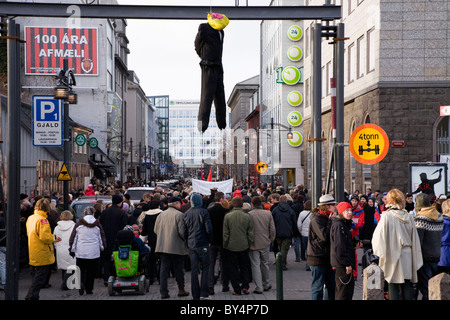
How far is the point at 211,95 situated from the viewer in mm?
7453

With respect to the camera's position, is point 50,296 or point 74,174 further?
point 74,174

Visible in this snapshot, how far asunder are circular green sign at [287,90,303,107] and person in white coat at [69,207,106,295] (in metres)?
51.9

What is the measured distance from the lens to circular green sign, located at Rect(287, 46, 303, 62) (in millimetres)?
62938

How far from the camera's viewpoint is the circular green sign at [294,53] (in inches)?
2478

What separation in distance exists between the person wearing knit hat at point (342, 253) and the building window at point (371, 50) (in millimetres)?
23296

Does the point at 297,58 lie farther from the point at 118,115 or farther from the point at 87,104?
the point at 118,115

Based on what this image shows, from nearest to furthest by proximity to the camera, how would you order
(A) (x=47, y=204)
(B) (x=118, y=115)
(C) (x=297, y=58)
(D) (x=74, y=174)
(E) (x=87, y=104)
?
(A) (x=47, y=204)
(D) (x=74, y=174)
(C) (x=297, y=58)
(E) (x=87, y=104)
(B) (x=118, y=115)

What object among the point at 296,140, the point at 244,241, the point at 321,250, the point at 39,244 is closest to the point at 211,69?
the point at 321,250

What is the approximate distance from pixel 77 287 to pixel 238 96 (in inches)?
4151

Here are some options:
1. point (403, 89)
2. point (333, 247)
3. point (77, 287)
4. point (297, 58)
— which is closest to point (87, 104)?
point (297, 58)

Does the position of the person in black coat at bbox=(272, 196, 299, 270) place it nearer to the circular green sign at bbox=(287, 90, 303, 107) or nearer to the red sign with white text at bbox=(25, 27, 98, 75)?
the circular green sign at bbox=(287, 90, 303, 107)

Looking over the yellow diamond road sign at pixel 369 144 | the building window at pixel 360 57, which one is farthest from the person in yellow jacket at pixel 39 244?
the building window at pixel 360 57

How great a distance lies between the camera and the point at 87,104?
2753 inches

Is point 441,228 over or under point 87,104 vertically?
under
